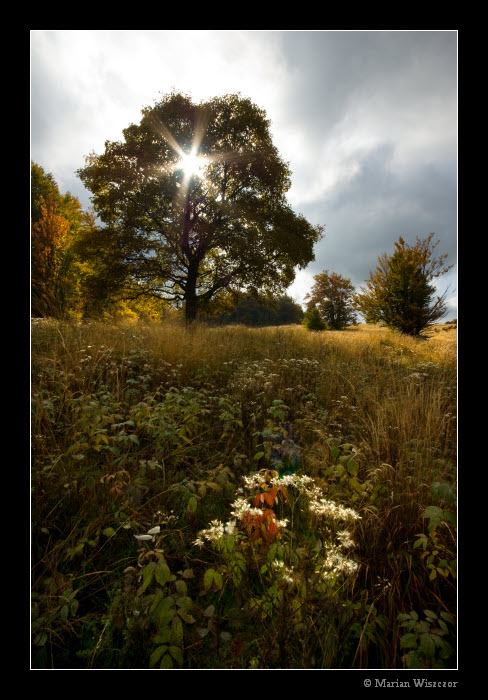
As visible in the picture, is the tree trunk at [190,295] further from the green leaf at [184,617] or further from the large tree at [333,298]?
the large tree at [333,298]

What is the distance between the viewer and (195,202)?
1167 centimetres

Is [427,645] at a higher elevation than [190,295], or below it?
below

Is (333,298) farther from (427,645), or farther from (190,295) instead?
(427,645)

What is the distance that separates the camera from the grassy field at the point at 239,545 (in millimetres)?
1311

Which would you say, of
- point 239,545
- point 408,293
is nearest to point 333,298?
point 408,293

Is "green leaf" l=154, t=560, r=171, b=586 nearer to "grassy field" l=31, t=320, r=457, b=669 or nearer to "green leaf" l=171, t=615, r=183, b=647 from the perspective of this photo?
"grassy field" l=31, t=320, r=457, b=669

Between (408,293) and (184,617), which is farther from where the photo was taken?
(408,293)

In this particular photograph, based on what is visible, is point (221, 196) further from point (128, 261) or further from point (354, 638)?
point (354, 638)

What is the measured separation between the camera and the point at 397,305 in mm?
14398

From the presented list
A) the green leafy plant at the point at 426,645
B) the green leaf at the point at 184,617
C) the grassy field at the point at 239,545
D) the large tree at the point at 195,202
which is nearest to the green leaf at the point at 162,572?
the grassy field at the point at 239,545

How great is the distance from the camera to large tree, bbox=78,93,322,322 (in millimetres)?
10664

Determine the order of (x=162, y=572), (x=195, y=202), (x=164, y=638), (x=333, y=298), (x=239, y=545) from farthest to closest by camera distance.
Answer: (x=333, y=298)
(x=195, y=202)
(x=239, y=545)
(x=162, y=572)
(x=164, y=638)

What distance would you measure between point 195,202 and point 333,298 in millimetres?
27207
